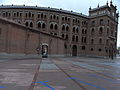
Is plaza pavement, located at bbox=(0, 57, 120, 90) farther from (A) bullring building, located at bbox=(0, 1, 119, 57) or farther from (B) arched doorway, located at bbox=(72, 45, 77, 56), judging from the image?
(B) arched doorway, located at bbox=(72, 45, 77, 56)

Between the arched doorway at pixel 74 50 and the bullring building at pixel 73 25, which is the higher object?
the bullring building at pixel 73 25

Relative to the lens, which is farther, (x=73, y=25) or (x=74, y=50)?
(x=74, y=50)

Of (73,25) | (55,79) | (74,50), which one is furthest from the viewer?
(74,50)

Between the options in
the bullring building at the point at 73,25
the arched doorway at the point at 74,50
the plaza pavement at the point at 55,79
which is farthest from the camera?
the arched doorway at the point at 74,50

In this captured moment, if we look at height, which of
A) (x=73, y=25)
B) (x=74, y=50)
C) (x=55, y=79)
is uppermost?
(x=73, y=25)

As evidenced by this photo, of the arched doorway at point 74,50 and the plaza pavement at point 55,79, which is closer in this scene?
the plaza pavement at point 55,79

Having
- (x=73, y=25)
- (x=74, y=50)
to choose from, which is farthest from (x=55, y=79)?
(x=74, y=50)

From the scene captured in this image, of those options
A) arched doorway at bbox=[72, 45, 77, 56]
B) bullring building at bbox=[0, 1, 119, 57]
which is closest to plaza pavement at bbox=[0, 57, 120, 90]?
bullring building at bbox=[0, 1, 119, 57]

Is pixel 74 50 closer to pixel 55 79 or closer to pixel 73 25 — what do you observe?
pixel 73 25

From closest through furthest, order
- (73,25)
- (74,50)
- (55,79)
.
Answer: (55,79), (73,25), (74,50)

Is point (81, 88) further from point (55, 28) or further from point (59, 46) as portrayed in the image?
point (55, 28)

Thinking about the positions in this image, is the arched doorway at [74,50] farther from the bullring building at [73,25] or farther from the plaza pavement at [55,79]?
the plaza pavement at [55,79]

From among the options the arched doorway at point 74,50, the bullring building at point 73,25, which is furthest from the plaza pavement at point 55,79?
the arched doorway at point 74,50

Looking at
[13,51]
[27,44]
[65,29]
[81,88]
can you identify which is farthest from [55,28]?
[81,88]
